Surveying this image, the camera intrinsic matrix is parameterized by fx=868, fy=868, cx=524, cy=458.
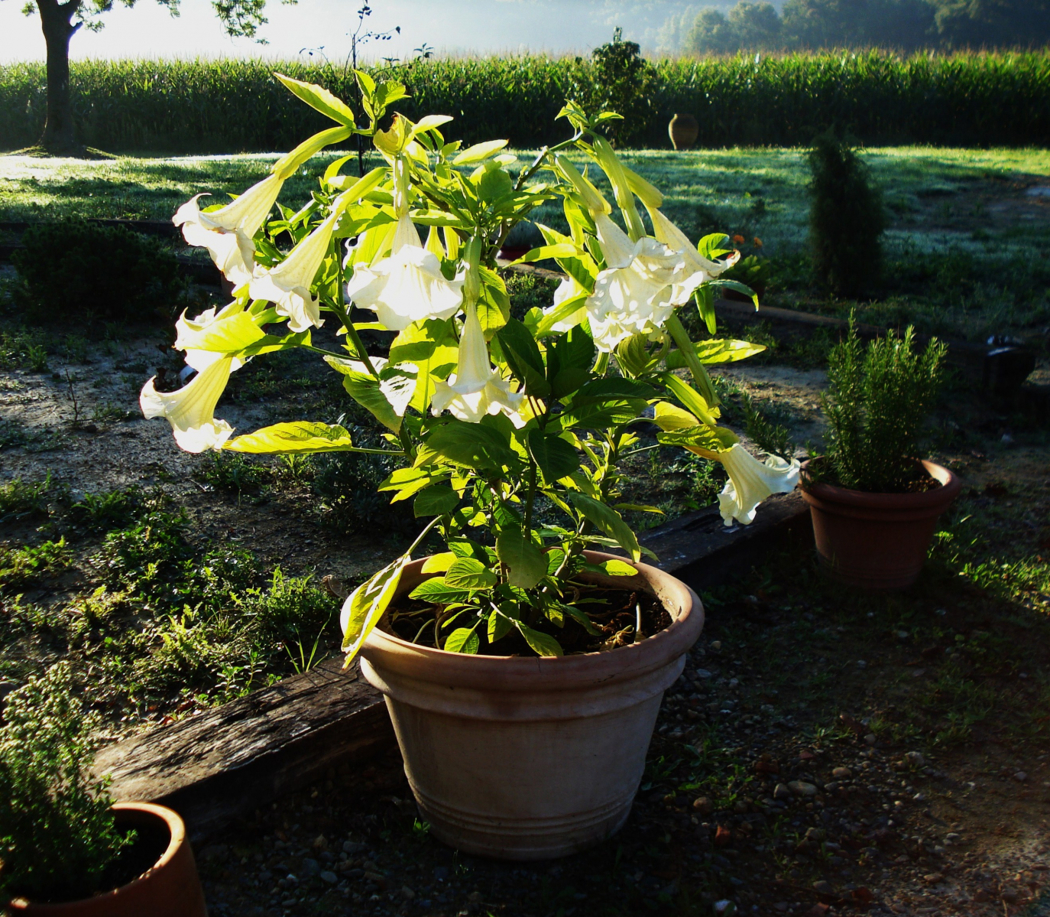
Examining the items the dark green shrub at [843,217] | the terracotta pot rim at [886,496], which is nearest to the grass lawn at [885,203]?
the dark green shrub at [843,217]

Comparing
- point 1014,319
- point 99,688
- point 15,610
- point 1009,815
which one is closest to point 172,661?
point 99,688

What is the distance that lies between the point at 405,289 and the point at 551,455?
0.37 m

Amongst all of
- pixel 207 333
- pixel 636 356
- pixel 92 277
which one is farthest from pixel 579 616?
pixel 92 277

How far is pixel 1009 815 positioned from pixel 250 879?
5.22 feet

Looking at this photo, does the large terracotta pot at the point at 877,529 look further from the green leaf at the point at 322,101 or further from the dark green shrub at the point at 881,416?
the green leaf at the point at 322,101

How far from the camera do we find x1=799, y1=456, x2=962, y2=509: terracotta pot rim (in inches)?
106

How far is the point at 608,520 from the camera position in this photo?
1.40 metres

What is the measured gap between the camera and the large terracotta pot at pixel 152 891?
1.22m

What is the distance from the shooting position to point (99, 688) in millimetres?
2170

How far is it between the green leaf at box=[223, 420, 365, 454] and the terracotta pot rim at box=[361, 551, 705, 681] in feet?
1.26

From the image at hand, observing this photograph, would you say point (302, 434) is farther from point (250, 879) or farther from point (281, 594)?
point (281, 594)

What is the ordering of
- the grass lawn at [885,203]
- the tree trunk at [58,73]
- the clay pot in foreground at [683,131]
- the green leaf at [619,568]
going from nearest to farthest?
the green leaf at [619,568]
the grass lawn at [885,203]
the tree trunk at [58,73]
the clay pot in foreground at [683,131]

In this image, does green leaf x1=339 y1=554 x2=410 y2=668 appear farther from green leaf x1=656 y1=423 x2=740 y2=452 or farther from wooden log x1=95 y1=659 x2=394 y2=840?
green leaf x1=656 y1=423 x2=740 y2=452

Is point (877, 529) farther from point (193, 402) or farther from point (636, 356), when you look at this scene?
point (193, 402)
